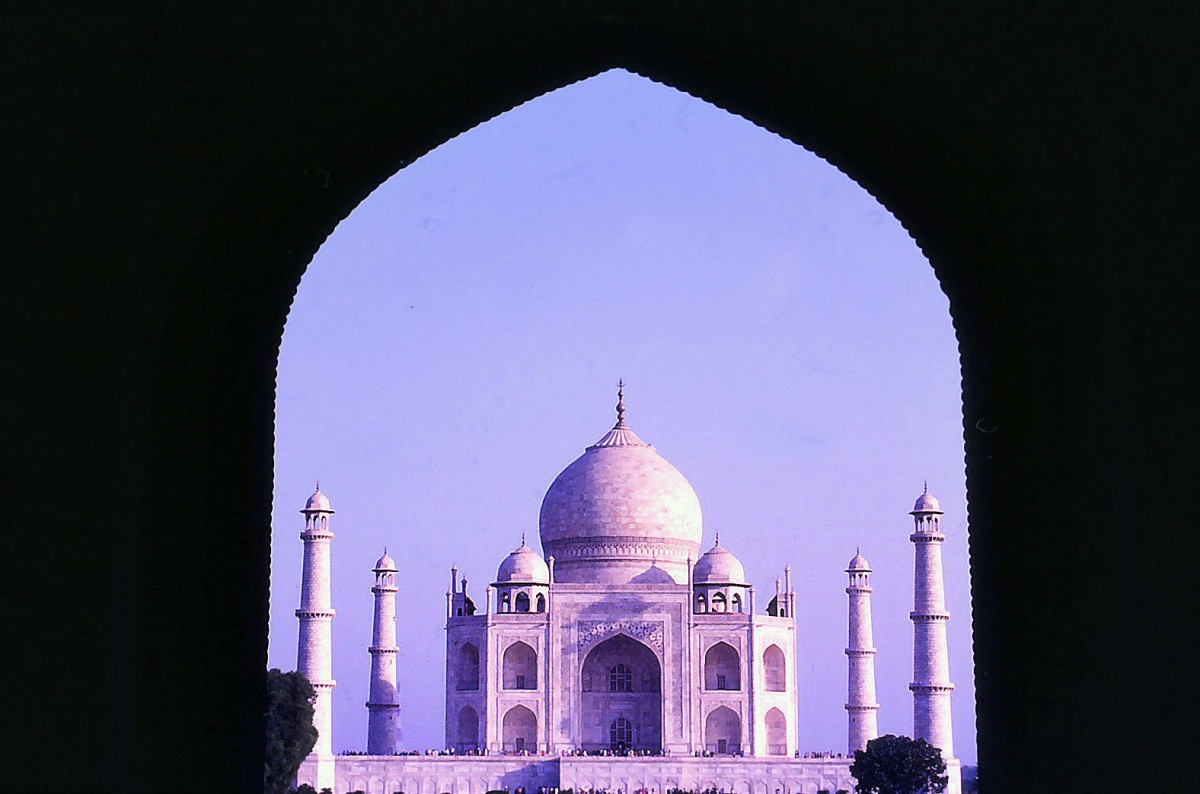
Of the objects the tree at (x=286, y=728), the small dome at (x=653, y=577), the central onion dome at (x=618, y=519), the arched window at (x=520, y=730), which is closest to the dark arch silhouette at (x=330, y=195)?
the tree at (x=286, y=728)

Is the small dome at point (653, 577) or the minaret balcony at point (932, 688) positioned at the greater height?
the small dome at point (653, 577)

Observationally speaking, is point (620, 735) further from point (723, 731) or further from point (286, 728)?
point (286, 728)

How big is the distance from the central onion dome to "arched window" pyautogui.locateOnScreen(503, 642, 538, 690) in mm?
2340

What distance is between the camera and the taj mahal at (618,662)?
116 ft

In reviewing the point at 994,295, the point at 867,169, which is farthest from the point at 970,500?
the point at 867,169

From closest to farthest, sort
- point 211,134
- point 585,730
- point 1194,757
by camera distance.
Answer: point 1194,757 < point 211,134 < point 585,730

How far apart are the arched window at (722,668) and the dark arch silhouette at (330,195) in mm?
31008

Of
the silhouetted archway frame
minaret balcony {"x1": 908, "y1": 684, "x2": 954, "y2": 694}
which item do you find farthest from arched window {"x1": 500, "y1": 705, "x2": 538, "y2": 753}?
the silhouetted archway frame

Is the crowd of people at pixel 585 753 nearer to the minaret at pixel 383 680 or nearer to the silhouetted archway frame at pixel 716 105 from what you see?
the minaret at pixel 383 680

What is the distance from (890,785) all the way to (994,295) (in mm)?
25448

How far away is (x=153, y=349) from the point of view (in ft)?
23.9

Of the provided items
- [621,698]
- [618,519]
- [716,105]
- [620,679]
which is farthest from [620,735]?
[716,105]

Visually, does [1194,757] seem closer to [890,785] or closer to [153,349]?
[153,349]

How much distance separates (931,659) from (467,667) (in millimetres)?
9606
